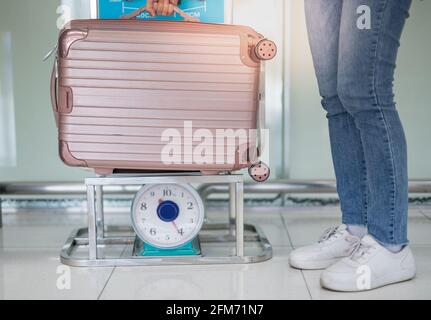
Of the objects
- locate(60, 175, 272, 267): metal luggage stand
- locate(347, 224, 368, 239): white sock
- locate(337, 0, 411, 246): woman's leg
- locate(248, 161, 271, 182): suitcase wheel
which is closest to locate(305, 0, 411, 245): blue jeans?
locate(337, 0, 411, 246): woman's leg

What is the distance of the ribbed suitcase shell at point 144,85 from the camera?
1.41 m

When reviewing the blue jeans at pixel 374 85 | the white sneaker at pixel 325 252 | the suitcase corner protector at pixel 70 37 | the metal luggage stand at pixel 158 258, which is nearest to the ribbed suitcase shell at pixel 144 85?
the suitcase corner protector at pixel 70 37

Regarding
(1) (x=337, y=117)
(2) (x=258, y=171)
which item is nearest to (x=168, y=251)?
(2) (x=258, y=171)

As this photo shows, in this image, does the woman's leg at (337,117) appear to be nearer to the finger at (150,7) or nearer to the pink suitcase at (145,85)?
the pink suitcase at (145,85)

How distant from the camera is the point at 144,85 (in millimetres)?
1428

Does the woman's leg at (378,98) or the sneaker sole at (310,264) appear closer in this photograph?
the woman's leg at (378,98)

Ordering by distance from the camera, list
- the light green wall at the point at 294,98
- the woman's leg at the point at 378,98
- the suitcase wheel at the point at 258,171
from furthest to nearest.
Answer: the light green wall at the point at 294,98
the suitcase wheel at the point at 258,171
the woman's leg at the point at 378,98

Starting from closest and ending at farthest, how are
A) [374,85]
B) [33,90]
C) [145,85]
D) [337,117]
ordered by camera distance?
[374,85] < [145,85] < [337,117] < [33,90]

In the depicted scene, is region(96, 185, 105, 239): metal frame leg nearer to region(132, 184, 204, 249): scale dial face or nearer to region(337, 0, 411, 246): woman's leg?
region(132, 184, 204, 249): scale dial face

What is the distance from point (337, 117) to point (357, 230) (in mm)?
319

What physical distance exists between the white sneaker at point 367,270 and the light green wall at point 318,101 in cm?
107

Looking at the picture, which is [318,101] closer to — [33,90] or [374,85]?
[374,85]
